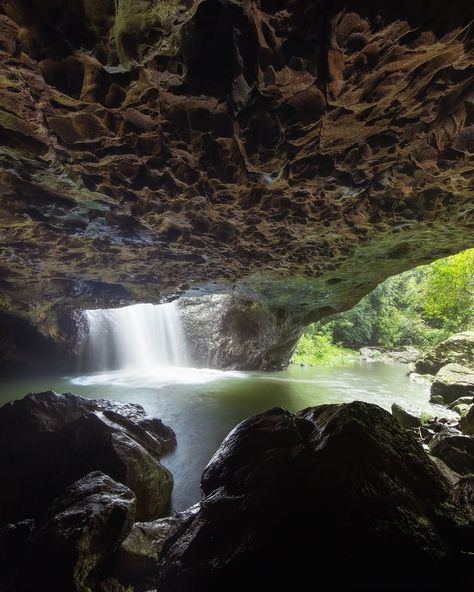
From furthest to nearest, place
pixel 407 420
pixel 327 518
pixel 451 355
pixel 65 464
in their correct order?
pixel 451 355 → pixel 407 420 → pixel 65 464 → pixel 327 518

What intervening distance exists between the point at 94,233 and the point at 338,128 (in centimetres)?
448

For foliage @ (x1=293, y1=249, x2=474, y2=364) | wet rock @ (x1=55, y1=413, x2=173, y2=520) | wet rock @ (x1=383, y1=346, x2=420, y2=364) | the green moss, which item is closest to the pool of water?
wet rock @ (x1=55, y1=413, x2=173, y2=520)

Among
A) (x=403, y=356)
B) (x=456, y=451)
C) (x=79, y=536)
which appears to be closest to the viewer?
(x=79, y=536)

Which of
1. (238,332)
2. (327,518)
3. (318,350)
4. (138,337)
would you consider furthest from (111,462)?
(318,350)

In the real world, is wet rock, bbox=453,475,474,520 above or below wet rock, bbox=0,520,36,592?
above

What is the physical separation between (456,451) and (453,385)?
18.7 feet

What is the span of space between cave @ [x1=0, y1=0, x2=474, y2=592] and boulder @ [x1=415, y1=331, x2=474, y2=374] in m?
7.71

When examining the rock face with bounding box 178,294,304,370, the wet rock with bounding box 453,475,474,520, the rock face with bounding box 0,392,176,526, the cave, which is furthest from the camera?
the rock face with bounding box 178,294,304,370

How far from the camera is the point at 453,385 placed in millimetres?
9195

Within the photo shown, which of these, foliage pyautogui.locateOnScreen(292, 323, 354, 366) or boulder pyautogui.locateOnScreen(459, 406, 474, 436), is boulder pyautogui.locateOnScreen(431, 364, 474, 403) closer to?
boulder pyautogui.locateOnScreen(459, 406, 474, 436)

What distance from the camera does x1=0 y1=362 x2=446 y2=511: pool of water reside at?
5.47 metres

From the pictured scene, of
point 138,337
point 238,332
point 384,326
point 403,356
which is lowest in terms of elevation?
point 403,356

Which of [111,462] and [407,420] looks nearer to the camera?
[111,462]

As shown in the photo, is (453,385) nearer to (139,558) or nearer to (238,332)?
(238,332)
